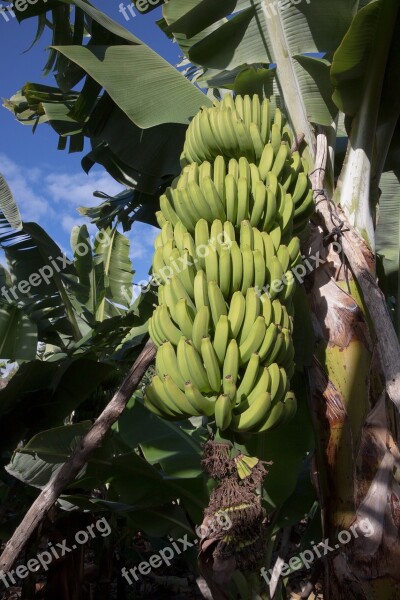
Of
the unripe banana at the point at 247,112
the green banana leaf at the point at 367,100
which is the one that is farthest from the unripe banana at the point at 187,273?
the green banana leaf at the point at 367,100

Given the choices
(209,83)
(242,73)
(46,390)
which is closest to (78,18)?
(209,83)

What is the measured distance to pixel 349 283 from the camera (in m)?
1.63

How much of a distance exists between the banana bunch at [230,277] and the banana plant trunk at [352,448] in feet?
0.95

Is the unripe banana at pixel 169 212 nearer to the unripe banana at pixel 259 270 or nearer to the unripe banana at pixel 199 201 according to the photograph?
the unripe banana at pixel 199 201

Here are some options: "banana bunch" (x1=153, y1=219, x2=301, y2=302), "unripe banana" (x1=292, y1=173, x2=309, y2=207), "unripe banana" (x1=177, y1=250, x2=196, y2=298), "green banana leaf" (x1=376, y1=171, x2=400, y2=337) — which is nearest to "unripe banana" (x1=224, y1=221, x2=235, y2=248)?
"banana bunch" (x1=153, y1=219, x2=301, y2=302)

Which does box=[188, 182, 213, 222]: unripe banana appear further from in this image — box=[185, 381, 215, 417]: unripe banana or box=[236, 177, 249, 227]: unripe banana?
box=[185, 381, 215, 417]: unripe banana

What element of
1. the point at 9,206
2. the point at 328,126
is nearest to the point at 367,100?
the point at 328,126

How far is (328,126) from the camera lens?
1993mm

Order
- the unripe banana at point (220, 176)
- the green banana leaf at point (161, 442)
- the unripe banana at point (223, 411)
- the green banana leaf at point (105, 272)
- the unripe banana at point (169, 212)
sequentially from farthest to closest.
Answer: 1. the green banana leaf at point (105, 272)
2. the green banana leaf at point (161, 442)
3. the unripe banana at point (169, 212)
4. the unripe banana at point (220, 176)
5. the unripe banana at point (223, 411)

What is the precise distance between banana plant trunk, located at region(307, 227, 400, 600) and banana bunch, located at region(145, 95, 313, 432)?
0.95 ft

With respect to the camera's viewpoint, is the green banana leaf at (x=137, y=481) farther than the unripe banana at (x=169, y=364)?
Yes

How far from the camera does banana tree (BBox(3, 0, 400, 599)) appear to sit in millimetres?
1388

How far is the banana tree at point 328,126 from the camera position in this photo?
4.55ft

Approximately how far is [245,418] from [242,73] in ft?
4.74
